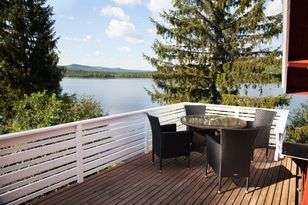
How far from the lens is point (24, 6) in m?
14.4

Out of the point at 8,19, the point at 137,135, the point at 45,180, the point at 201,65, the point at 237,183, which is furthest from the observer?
the point at 8,19

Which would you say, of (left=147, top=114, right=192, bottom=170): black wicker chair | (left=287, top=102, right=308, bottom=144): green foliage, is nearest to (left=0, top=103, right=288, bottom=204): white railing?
(left=147, top=114, right=192, bottom=170): black wicker chair

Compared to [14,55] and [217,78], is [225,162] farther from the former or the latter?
[14,55]

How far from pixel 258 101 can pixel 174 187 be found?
30.3 ft

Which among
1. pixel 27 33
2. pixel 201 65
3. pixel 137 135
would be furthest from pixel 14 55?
pixel 137 135

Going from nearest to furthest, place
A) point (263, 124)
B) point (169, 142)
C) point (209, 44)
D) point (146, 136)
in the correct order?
point (169, 142), point (263, 124), point (146, 136), point (209, 44)

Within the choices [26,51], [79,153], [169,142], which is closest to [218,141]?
[169,142]

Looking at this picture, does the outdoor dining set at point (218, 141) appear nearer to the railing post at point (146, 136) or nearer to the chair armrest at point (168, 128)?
the chair armrest at point (168, 128)

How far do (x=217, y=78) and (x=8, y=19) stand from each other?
11.3 m

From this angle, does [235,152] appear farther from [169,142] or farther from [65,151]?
[65,151]

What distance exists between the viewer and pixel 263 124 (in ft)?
17.5

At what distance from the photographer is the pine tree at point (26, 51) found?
14.1 meters

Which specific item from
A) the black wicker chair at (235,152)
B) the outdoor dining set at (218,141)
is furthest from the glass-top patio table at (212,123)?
the black wicker chair at (235,152)

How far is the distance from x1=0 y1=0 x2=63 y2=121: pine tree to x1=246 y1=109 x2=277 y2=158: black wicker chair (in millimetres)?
12075
